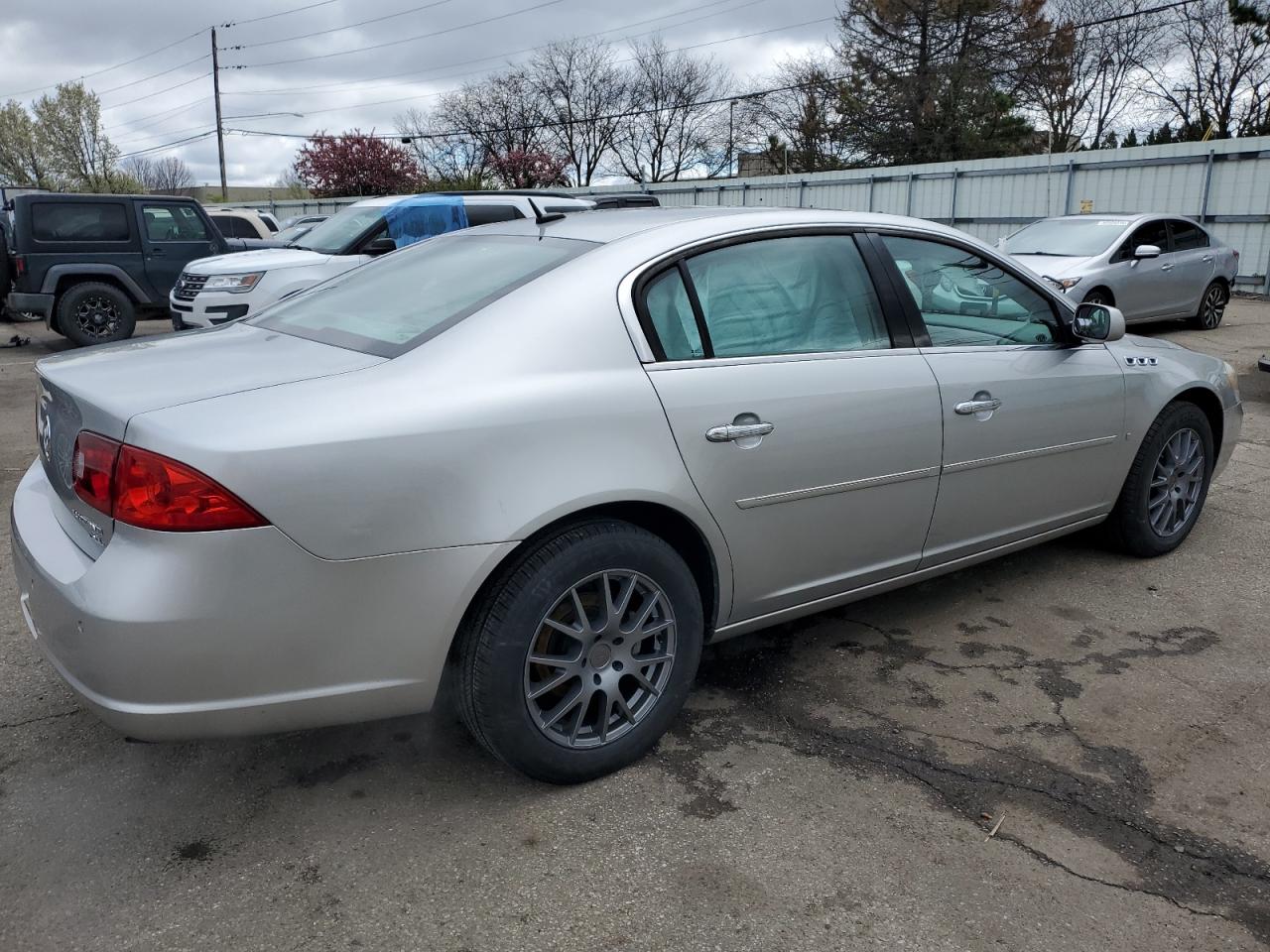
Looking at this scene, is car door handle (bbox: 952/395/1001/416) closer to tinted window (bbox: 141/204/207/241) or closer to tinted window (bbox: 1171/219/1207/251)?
tinted window (bbox: 1171/219/1207/251)

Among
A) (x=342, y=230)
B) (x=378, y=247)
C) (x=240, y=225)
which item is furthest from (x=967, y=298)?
(x=240, y=225)

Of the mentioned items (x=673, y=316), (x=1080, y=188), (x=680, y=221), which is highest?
(x=1080, y=188)

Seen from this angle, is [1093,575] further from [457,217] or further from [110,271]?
[110,271]

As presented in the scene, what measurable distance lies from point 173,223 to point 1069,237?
10.5m

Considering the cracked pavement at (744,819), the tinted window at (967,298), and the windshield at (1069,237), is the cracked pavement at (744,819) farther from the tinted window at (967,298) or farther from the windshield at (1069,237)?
the windshield at (1069,237)

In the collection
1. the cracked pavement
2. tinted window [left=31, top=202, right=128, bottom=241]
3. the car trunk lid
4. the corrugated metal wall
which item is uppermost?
the corrugated metal wall

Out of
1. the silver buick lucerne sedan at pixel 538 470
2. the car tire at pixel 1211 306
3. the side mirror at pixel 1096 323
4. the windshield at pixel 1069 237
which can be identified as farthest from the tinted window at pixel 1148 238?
the silver buick lucerne sedan at pixel 538 470

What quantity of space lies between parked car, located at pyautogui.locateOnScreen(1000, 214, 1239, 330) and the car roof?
785 centimetres

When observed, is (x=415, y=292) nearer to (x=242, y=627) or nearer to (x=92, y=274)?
(x=242, y=627)

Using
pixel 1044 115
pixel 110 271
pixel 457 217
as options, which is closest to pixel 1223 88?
pixel 1044 115

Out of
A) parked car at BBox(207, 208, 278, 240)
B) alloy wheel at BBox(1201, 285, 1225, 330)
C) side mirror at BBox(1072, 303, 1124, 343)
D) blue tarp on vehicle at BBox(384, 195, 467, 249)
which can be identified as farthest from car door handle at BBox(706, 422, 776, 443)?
parked car at BBox(207, 208, 278, 240)

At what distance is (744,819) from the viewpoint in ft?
8.59

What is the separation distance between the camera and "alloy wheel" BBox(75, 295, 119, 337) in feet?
37.9

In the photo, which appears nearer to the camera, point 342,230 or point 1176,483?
point 1176,483
